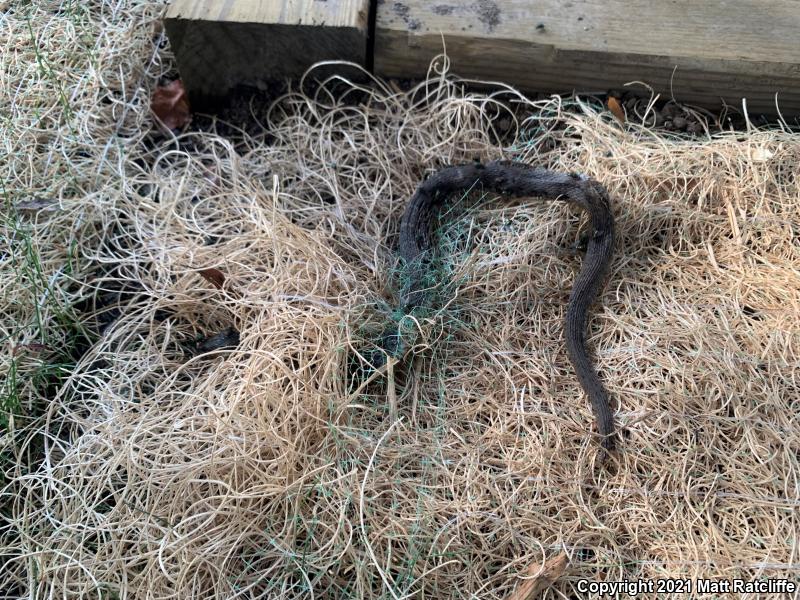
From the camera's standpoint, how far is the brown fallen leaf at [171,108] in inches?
105

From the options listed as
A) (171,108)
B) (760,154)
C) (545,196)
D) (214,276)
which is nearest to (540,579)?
(545,196)

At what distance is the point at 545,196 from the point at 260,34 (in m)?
1.17

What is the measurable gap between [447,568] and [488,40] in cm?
180

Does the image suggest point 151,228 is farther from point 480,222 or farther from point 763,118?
point 763,118

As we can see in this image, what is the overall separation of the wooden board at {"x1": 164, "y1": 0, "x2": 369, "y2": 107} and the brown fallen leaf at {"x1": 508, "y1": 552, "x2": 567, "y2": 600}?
1.84m

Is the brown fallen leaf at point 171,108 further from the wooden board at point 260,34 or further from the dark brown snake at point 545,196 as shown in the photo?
the dark brown snake at point 545,196

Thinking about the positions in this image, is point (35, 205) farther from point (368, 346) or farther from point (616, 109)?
point (616, 109)

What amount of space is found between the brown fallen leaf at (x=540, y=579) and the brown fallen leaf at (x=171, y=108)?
207cm

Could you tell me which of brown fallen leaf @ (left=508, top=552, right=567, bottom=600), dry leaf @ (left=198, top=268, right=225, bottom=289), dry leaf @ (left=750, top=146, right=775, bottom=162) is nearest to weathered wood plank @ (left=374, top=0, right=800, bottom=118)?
dry leaf @ (left=750, top=146, right=775, bottom=162)

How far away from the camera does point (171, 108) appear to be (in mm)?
2680

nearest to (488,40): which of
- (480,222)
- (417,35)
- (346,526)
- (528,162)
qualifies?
(417,35)

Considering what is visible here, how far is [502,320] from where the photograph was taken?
2.21 meters

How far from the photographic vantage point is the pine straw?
1838mm

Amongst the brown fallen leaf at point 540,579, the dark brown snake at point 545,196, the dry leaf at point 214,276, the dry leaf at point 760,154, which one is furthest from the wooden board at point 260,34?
the brown fallen leaf at point 540,579
